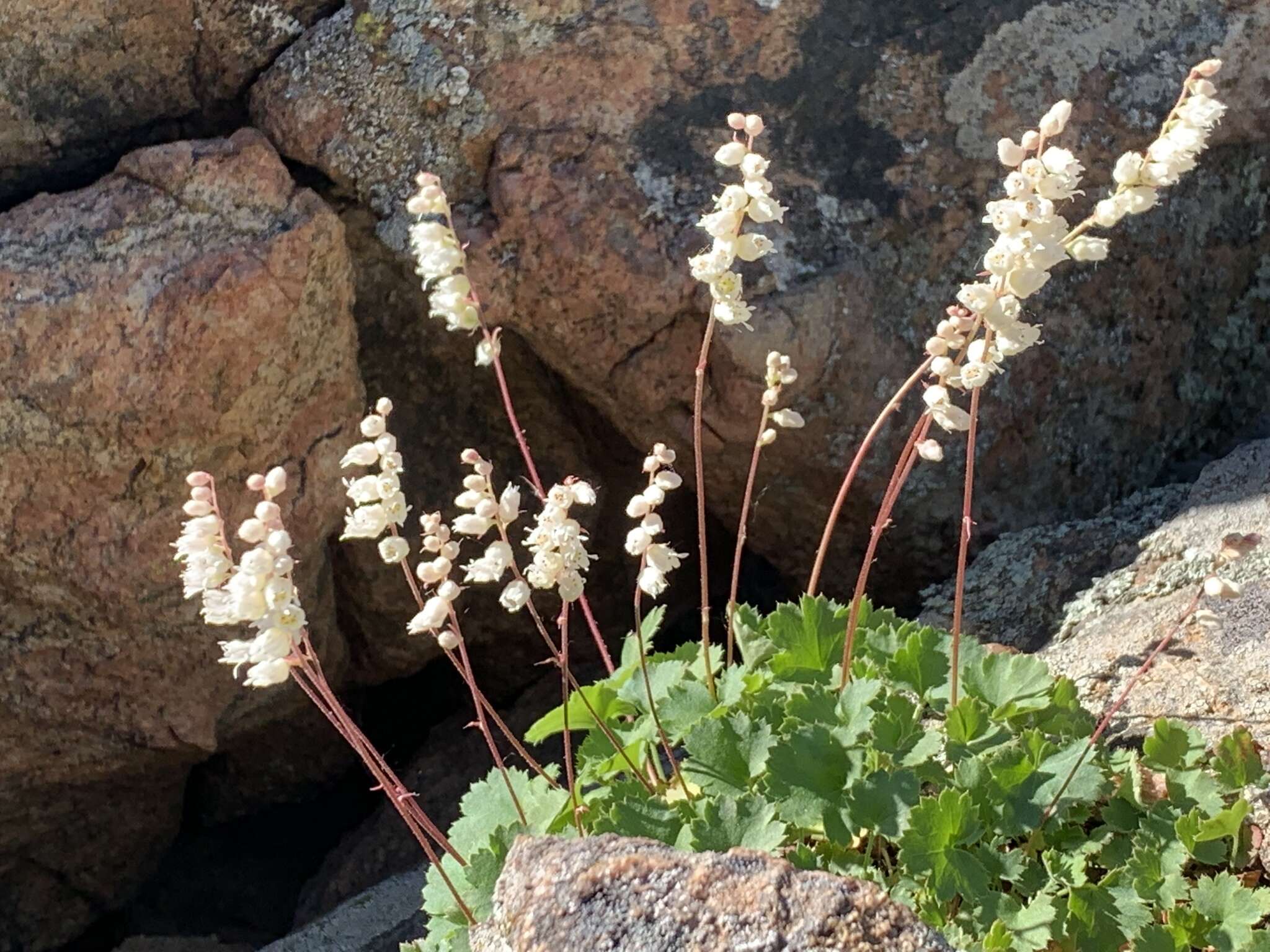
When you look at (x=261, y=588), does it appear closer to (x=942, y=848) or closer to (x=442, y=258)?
(x=442, y=258)

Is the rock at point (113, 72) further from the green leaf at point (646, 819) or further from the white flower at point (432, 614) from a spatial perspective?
the green leaf at point (646, 819)

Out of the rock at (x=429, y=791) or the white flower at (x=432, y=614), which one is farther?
the rock at (x=429, y=791)

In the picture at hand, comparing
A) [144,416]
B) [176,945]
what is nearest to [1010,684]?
[144,416]

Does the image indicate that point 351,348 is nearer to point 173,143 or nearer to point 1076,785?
point 173,143

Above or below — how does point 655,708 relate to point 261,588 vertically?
below

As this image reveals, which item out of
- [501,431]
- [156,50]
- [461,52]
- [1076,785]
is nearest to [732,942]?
[1076,785]

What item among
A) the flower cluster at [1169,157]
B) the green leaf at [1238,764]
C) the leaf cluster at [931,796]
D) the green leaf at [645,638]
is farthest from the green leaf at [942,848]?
the flower cluster at [1169,157]

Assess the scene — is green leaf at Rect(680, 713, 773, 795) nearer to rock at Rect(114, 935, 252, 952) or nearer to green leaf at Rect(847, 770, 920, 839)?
green leaf at Rect(847, 770, 920, 839)
